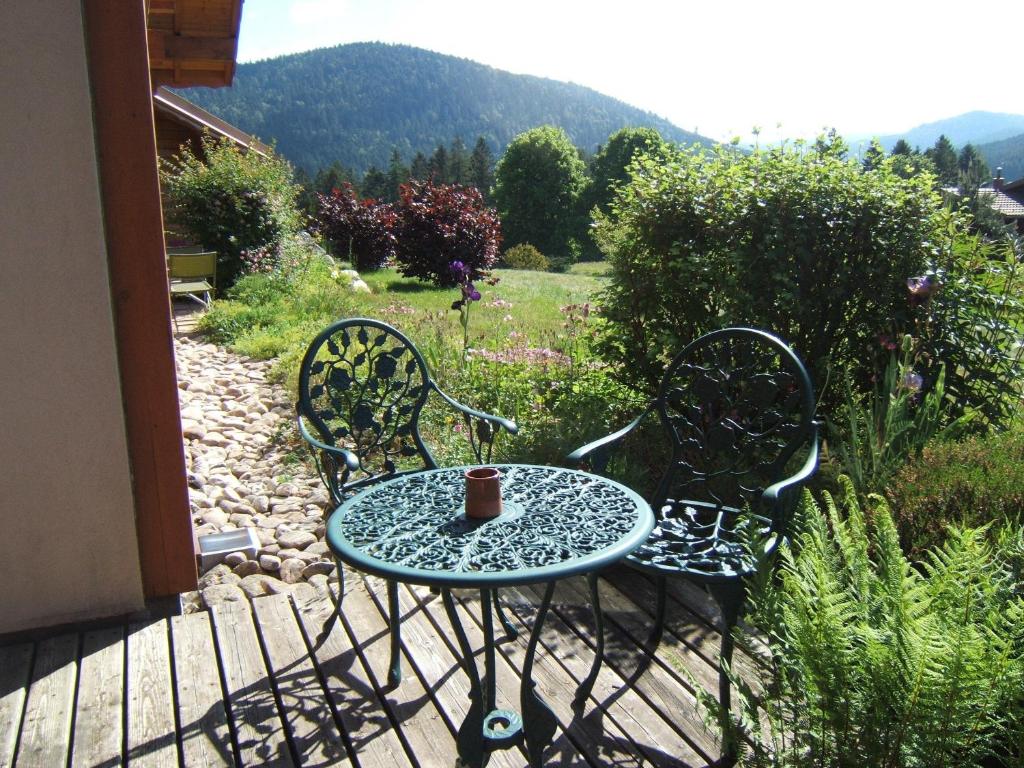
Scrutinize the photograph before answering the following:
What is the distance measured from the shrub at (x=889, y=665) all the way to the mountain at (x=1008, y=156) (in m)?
117

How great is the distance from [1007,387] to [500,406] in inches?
105

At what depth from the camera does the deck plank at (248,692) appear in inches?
78.9

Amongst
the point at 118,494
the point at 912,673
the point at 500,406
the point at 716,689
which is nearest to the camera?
the point at 912,673

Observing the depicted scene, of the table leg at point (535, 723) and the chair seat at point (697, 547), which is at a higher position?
the chair seat at point (697, 547)

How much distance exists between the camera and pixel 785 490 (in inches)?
83.1

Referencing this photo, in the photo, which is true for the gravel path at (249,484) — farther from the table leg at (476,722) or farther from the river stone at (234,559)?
the table leg at (476,722)

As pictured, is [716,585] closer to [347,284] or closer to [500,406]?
[500,406]

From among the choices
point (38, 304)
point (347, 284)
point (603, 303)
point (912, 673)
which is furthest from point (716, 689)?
point (347, 284)

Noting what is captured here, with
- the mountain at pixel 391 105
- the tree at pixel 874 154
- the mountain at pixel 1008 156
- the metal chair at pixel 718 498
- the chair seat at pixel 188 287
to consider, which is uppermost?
the mountain at pixel 391 105

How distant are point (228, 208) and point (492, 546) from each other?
10.6 m

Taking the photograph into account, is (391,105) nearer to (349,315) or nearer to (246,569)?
(349,315)

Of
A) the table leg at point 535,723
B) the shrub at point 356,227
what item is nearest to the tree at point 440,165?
the shrub at point 356,227

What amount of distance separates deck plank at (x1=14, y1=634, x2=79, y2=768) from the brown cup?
120 centimetres

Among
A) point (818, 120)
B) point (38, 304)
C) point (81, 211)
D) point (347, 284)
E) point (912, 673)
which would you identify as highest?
point (818, 120)
